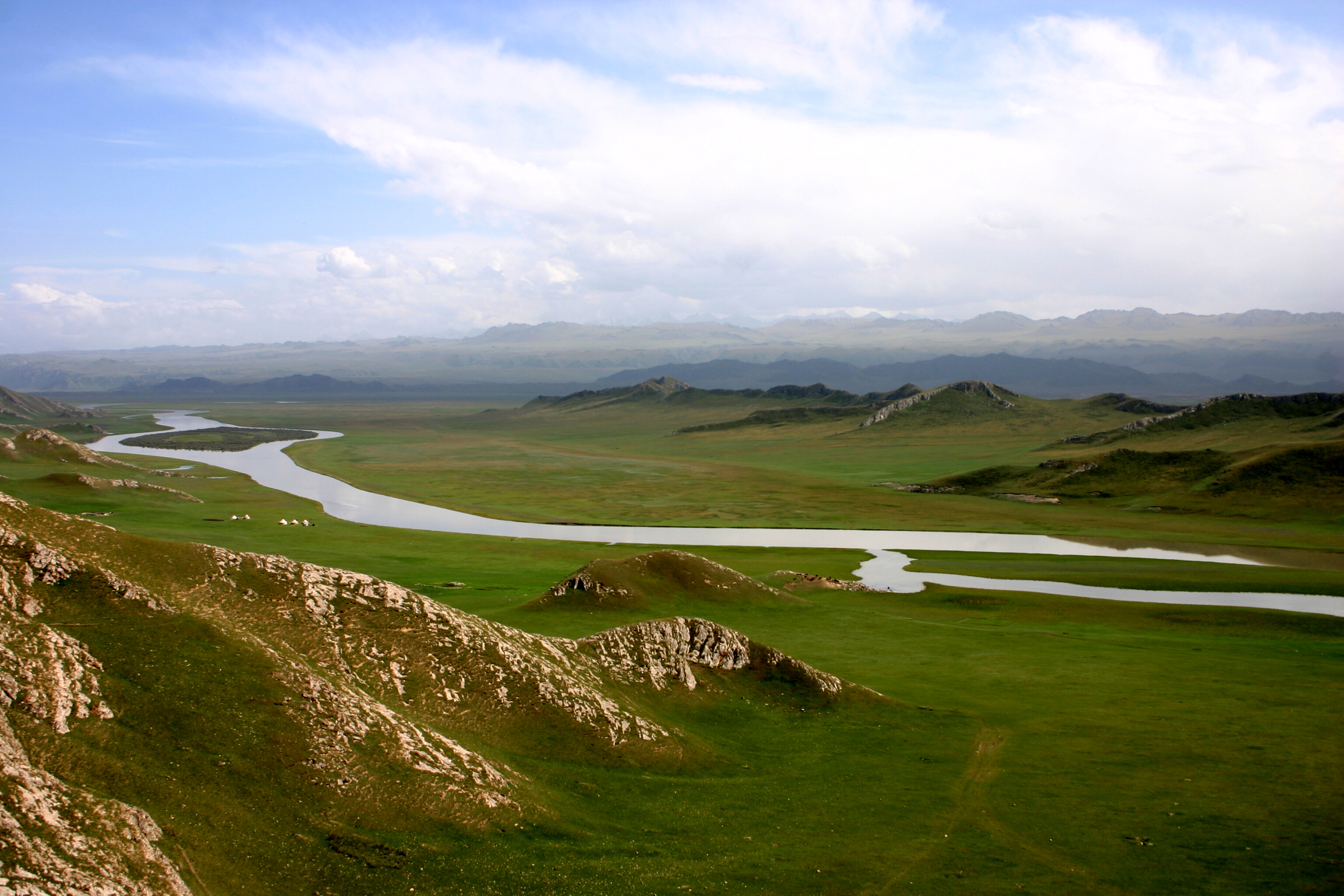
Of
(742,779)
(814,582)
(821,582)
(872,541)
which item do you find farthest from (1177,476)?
(742,779)

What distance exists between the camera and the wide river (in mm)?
67375

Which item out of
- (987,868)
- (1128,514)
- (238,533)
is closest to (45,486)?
(238,533)

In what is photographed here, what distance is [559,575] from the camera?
7006 cm

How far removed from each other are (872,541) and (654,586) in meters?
49.8

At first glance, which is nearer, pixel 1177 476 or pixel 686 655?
pixel 686 655

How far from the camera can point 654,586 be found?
174 ft

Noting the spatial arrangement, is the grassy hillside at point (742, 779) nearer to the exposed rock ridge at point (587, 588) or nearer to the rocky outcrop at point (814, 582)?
the exposed rock ridge at point (587, 588)

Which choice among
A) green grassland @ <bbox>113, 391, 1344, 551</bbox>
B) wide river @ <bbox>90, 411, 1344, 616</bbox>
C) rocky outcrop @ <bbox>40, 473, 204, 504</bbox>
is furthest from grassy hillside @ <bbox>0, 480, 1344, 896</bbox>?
rocky outcrop @ <bbox>40, 473, 204, 504</bbox>

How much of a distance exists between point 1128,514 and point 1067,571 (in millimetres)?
41004

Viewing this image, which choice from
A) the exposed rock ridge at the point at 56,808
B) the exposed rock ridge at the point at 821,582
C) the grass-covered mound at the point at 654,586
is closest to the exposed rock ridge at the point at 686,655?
the grass-covered mound at the point at 654,586

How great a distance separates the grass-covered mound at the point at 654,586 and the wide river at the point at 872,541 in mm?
19681

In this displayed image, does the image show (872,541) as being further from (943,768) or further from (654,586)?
(943,768)

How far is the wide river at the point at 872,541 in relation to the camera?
67.4m

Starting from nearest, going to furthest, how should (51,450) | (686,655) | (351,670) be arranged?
(351,670)
(686,655)
(51,450)
